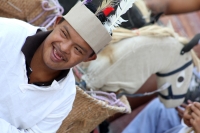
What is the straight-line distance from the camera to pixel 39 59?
2.60ft

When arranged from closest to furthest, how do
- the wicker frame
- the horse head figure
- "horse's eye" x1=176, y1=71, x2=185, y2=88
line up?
the wicker frame → the horse head figure → "horse's eye" x1=176, y1=71, x2=185, y2=88

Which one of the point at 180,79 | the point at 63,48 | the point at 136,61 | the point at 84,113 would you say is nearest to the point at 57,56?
the point at 63,48

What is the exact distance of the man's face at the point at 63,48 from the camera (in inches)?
29.9

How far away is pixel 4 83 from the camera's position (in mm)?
779

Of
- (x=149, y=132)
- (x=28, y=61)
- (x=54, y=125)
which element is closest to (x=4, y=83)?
(x=28, y=61)

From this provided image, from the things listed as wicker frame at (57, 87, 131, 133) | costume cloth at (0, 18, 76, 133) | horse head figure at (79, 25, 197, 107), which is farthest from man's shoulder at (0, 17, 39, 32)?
horse head figure at (79, 25, 197, 107)

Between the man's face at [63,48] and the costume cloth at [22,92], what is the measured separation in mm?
47

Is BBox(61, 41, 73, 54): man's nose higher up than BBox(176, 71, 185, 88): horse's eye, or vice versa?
BBox(61, 41, 73, 54): man's nose

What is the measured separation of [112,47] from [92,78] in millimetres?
127

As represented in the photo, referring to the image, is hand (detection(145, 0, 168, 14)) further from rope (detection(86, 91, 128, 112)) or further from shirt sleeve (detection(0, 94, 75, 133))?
shirt sleeve (detection(0, 94, 75, 133))

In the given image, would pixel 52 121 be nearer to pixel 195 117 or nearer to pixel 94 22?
pixel 94 22

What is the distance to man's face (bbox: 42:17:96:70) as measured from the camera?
0.76m

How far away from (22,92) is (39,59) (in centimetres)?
9

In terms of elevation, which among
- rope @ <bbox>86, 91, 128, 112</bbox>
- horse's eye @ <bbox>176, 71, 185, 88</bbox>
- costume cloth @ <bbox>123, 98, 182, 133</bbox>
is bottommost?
costume cloth @ <bbox>123, 98, 182, 133</bbox>
